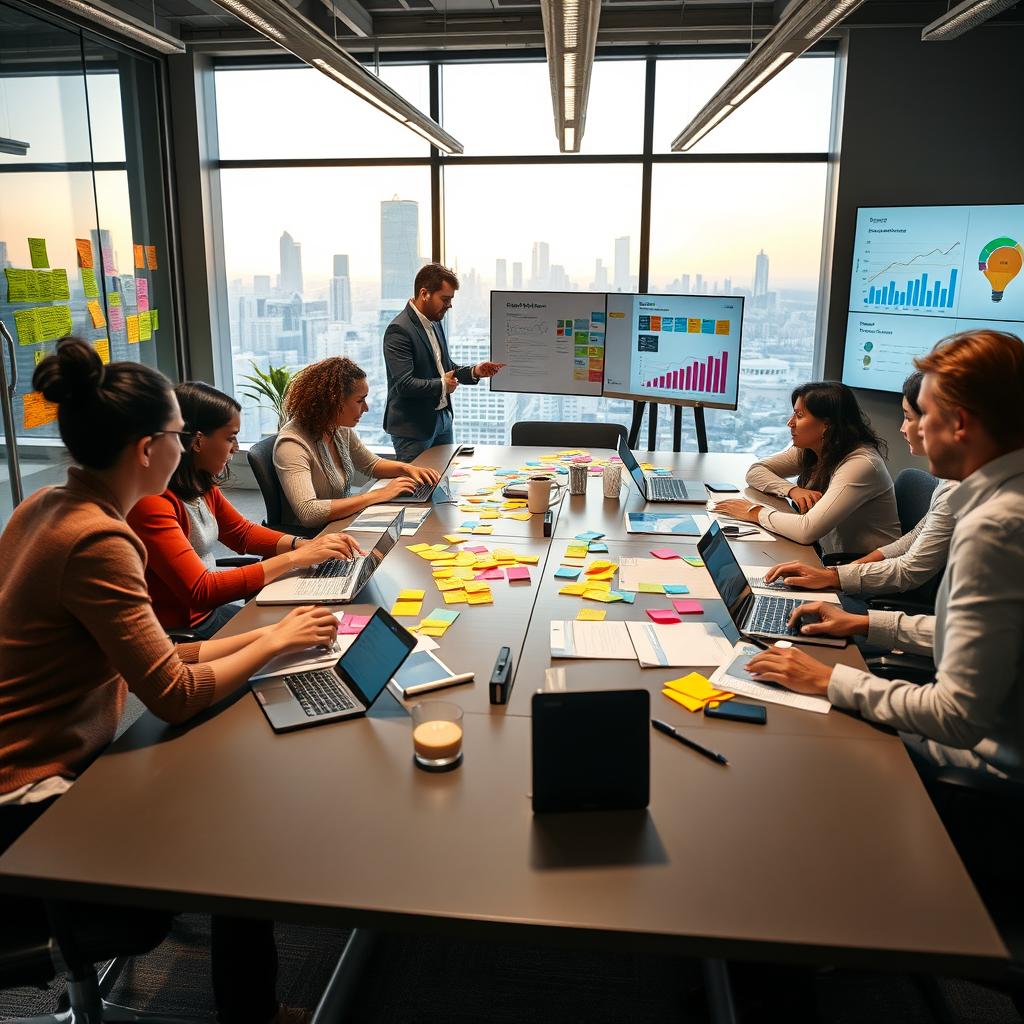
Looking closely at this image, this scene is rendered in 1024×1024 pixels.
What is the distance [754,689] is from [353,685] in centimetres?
87

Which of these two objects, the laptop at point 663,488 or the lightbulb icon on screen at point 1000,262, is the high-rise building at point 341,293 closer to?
the laptop at point 663,488

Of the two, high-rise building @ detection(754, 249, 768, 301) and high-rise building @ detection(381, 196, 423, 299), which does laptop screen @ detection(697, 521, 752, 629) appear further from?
high-rise building @ detection(381, 196, 423, 299)

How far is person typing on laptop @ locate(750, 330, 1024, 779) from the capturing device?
1.60 m

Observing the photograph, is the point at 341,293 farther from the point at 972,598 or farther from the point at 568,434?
the point at 972,598

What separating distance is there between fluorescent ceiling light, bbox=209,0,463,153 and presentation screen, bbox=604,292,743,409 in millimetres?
1621

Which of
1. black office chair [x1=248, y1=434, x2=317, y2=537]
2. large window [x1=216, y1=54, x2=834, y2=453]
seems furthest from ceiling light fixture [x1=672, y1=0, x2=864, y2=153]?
black office chair [x1=248, y1=434, x2=317, y2=537]

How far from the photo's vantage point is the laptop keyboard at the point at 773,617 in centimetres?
222

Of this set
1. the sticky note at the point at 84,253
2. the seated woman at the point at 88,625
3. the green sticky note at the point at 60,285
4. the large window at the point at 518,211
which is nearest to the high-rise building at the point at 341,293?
the large window at the point at 518,211

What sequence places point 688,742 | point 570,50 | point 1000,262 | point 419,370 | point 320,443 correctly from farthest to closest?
point 1000,262 → point 419,370 → point 320,443 → point 570,50 → point 688,742

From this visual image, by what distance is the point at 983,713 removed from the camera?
162 cm

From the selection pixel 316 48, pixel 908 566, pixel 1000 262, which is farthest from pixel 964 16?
pixel 316 48

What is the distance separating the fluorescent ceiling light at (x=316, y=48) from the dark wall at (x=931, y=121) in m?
2.85

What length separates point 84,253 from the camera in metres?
5.34

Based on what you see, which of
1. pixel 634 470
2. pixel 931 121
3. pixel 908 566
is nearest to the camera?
pixel 908 566
